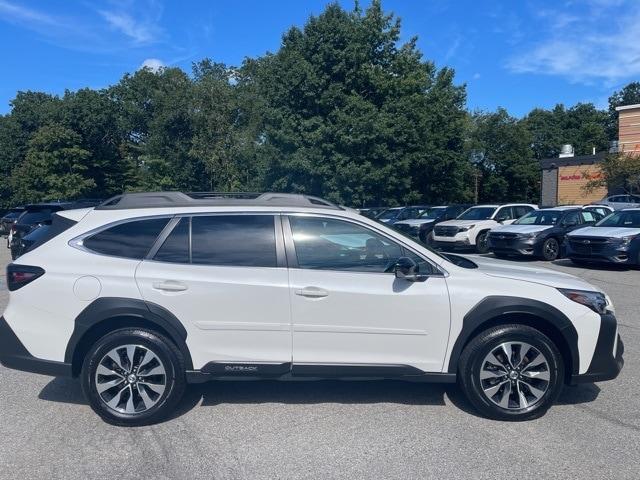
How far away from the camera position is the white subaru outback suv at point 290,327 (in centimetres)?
449

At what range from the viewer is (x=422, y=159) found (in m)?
31.3

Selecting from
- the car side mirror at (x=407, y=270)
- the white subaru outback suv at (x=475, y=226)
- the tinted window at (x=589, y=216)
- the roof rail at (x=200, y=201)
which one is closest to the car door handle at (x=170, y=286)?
the roof rail at (x=200, y=201)

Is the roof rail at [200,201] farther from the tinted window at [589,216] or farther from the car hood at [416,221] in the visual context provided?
the car hood at [416,221]

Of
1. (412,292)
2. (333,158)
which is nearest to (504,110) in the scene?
(333,158)

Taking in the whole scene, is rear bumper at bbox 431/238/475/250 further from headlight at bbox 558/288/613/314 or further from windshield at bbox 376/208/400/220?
headlight at bbox 558/288/613/314

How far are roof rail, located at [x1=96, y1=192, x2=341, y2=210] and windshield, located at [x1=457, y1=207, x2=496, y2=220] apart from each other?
600 inches

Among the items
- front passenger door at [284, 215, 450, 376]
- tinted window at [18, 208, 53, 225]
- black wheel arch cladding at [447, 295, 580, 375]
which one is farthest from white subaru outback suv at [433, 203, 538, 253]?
front passenger door at [284, 215, 450, 376]

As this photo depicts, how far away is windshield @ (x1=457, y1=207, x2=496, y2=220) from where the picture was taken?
19.4m

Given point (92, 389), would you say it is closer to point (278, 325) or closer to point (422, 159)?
point (278, 325)

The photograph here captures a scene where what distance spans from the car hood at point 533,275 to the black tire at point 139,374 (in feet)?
8.67

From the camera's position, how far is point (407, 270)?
4418 millimetres

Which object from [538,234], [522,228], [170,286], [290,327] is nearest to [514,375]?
[290,327]

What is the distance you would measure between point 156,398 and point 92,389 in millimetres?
500

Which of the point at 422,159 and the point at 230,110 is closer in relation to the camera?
the point at 422,159
